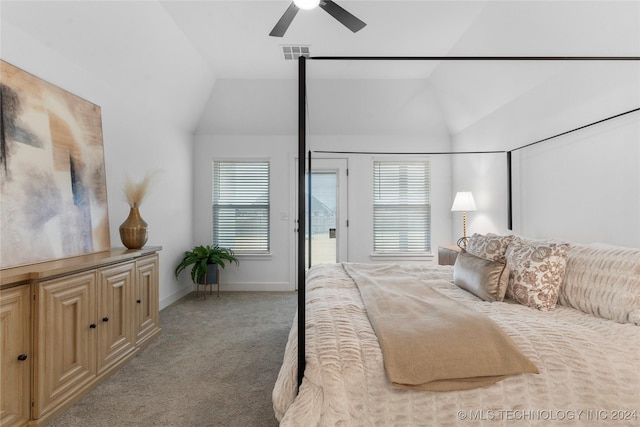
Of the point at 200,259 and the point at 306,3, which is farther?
the point at 200,259

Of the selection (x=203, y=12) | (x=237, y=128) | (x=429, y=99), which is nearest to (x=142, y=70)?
(x=203, y=12)

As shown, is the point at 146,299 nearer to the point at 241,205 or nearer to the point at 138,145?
the point at 138,145

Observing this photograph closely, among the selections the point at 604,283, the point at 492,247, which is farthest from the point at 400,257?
the point at 604,283

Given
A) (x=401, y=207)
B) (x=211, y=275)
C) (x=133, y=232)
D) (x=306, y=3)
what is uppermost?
(x=306, y=3)

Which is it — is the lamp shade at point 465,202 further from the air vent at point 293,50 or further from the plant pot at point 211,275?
the plant pot at point 211,275

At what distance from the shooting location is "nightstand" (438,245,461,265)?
392 cm

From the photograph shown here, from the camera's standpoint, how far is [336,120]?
509 cm

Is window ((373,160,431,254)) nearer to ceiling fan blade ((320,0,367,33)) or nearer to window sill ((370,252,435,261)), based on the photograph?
window sill ((370,252,435,261))

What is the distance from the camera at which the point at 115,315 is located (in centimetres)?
252

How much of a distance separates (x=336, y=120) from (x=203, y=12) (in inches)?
96.2

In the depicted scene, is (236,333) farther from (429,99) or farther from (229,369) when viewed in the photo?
(429,99)

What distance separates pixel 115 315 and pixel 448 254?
3482 millimetres

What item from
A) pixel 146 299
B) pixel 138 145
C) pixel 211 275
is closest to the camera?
pixel 146 299

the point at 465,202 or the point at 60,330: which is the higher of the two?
the point at 465,202
